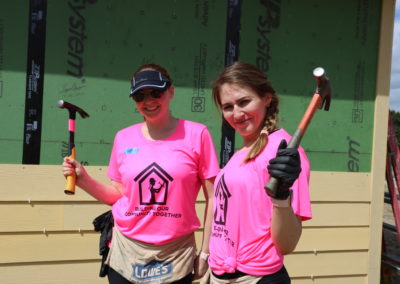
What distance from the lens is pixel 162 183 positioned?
6.44 feet

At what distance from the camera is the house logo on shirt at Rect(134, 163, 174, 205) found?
1.96m

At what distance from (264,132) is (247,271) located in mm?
567

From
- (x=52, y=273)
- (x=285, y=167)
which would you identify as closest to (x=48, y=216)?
(x=52, y=273)

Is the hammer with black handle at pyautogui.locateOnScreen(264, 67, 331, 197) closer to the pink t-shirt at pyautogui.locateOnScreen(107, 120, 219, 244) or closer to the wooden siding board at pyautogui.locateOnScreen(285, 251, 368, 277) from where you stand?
the pink t-shirt at pyautogui.locateOnScreen(107, 120, 219, 244)

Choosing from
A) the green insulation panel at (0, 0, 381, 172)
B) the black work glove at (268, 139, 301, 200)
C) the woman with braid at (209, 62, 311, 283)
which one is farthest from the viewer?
the green insulation panel at (0, 0, 381, 172)

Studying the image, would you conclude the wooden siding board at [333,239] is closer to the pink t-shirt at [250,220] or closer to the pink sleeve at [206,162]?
the pink sleeve at [206,162]

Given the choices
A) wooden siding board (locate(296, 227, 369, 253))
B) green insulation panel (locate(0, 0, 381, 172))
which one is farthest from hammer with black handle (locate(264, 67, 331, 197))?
wooden siding board (locate(296, 227, 369, 253))

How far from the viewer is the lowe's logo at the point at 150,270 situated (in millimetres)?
1987

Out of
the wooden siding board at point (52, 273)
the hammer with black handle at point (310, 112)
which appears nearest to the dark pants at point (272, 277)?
the hammer with black handle at point (310, 112)

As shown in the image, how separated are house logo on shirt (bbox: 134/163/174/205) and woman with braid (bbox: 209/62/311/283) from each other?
0.34 meters

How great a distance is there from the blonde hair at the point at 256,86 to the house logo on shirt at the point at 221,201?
0.51ft

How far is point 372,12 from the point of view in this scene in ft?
13.9

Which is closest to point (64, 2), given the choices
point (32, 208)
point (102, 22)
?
point (102, 22)

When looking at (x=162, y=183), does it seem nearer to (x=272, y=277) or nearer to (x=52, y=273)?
(x=272, y=277)
